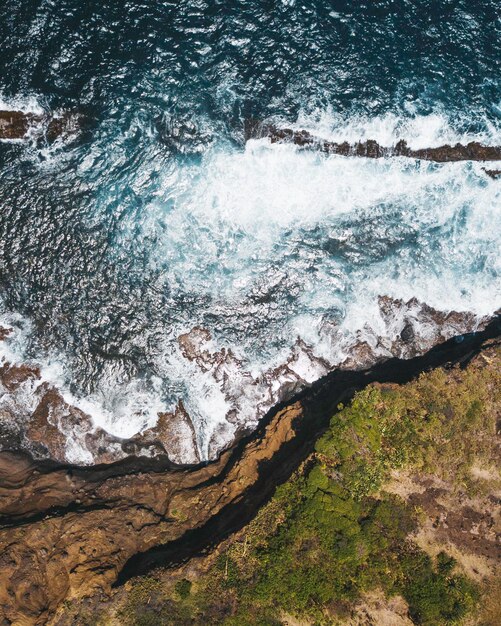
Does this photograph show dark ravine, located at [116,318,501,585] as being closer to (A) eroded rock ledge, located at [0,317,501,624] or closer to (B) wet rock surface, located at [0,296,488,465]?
(A) eroded rock ledge, located at [0,317,501,624]

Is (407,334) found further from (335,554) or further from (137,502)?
(137,502)

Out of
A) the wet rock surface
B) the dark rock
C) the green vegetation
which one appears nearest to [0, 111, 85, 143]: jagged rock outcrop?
the wet rock surface

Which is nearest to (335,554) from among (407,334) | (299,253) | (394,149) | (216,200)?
(407,334)

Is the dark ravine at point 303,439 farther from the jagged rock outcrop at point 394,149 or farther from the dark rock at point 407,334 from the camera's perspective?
the jagged rock outcrop at point 394,149

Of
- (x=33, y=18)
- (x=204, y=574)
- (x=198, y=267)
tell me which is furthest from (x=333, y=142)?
(x=204, y=574)

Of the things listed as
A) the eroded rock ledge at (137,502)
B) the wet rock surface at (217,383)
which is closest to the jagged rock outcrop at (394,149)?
the wet rock surface at (217,383)

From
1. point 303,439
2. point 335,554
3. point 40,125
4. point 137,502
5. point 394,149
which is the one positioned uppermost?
point 40,125
